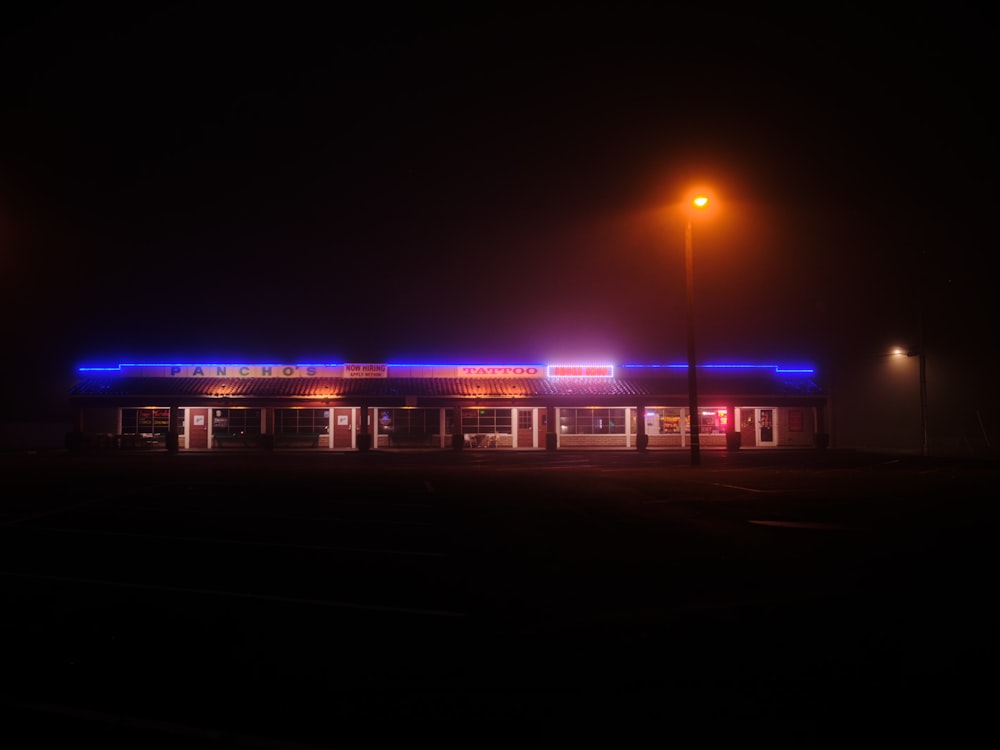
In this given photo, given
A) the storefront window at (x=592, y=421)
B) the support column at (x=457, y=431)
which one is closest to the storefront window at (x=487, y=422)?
the support column at (x=457, y=431)

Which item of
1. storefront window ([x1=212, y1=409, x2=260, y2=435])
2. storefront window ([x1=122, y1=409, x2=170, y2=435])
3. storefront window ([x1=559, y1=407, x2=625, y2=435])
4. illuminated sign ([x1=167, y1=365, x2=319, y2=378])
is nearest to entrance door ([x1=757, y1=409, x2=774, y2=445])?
storefront window ([x1=559, y1=407, x2=625, y2=435])

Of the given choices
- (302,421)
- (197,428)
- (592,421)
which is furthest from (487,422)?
(197,428)

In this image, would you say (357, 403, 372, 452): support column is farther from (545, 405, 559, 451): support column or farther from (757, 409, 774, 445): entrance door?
(757, 409, 774, 445): entrance door

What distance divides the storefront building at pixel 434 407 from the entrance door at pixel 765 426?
60 millimetres

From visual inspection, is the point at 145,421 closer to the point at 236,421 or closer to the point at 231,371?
the point at 236,421

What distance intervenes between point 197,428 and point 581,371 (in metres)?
22.5

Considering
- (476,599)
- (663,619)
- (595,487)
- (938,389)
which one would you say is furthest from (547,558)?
(938,389)

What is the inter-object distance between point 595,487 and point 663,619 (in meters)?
12.7

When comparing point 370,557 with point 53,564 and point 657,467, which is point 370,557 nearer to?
point 53,564

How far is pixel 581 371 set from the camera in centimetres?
4300

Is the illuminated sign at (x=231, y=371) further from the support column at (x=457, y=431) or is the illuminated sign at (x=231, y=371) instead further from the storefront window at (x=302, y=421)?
the support column at (x=457, y=431)

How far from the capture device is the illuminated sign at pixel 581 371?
1684 inches

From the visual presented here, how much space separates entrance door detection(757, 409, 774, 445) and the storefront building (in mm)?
60

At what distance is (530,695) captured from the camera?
15.4 feet
